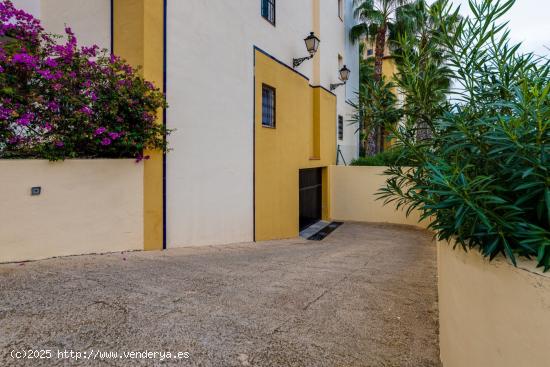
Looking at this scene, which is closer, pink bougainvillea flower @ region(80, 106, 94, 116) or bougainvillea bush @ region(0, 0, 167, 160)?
bougainvillea bush @ region(0, 0, 167, 160)

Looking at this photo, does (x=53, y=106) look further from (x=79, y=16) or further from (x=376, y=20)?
(x=376, y=20)

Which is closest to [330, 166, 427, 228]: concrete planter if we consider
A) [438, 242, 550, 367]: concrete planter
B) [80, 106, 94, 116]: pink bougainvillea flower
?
[80, 106, 94, 116]: pink bougainvillea flower

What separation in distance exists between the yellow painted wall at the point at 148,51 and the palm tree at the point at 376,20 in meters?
12.9

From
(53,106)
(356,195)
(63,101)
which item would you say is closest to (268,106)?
(63,101)

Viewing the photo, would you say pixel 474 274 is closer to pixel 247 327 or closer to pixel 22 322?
pixel 247 327

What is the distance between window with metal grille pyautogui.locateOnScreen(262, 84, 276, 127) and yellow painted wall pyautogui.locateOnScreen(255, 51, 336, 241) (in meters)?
0.13

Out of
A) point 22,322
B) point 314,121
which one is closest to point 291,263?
point 22,322

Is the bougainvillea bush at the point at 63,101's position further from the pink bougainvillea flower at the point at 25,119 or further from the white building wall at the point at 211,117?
the white building wall at the point at 211,117

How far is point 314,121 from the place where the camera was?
1231 centimetres

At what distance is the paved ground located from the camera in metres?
2.51

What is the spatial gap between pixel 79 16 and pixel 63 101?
9.87 feet

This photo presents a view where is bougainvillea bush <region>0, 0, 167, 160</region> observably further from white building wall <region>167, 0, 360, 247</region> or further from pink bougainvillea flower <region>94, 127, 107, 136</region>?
white building wall <region>167, 0, 360, 247</region>

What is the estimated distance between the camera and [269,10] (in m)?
9.35

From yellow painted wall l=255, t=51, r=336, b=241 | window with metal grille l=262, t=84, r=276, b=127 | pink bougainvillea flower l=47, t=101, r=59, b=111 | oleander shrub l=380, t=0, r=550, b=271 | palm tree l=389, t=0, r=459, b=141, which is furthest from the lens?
window with metal grille l=262, t=84, r=276, b=127
